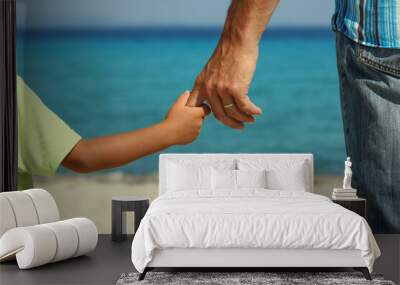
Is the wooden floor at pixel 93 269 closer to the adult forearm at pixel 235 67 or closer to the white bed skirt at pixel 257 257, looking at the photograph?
the white bed skirt at pixel 257 257

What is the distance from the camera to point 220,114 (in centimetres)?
691

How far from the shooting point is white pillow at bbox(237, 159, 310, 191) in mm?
6543

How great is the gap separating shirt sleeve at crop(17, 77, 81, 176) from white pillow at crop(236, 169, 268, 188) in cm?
180

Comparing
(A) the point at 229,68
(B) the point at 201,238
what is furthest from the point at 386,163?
(B) the point at 201,238

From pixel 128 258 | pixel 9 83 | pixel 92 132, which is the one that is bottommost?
pixel 128 258

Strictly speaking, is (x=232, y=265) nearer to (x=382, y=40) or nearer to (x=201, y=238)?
(x=201, y=238)

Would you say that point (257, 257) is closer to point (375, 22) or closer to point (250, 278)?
point (250, 278)

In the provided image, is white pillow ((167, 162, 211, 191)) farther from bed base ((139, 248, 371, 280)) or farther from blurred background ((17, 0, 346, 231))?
bed base ((139, 248, 371, 280))

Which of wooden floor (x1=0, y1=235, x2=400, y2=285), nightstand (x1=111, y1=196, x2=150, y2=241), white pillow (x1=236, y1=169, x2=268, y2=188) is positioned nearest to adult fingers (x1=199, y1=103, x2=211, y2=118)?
white pillow (x1=236, y1=169, x2=268, y2=188)

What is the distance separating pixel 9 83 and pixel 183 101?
172 centimetres

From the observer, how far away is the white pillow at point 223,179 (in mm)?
6438

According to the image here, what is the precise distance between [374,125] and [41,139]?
339 centimetres

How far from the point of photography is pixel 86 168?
7031 mm

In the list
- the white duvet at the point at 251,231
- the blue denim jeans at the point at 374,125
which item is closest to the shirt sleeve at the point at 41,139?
the white duvet at the point at 251,231
